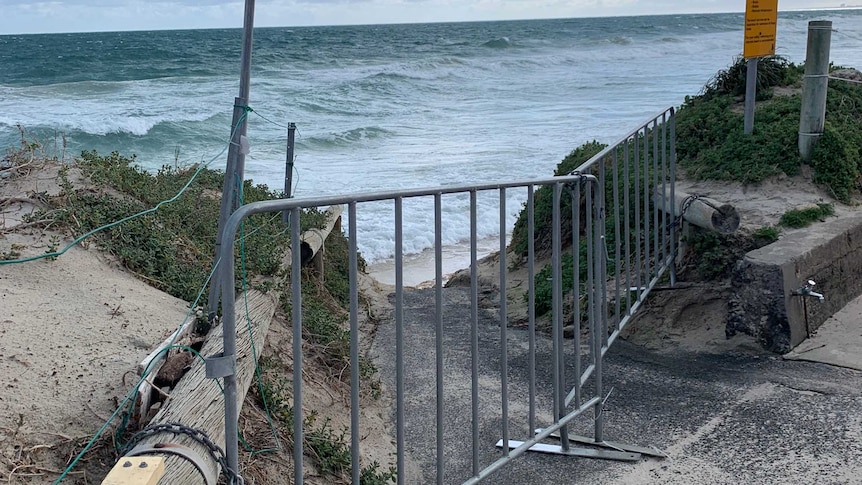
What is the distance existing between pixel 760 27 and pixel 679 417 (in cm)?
417

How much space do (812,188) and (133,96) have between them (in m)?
27.7

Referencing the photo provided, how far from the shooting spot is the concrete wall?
16.8 feet

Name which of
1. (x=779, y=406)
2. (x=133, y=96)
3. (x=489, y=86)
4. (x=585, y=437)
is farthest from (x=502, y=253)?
(x=489, y=86)

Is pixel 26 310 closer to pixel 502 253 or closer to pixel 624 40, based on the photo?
pixel 502 253

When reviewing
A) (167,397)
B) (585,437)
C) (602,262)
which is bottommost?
(585,437)

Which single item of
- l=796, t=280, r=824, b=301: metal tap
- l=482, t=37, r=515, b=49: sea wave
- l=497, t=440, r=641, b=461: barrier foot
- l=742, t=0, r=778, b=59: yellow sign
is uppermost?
l=482, t=37, r=515, b=49: sea wave

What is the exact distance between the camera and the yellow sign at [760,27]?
732cm

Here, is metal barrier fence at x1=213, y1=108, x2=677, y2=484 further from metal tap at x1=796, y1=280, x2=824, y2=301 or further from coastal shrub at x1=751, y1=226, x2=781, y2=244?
metal tap at x1=796, y1=280, x2=824, y2=301

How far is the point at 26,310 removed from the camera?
13.8 ft

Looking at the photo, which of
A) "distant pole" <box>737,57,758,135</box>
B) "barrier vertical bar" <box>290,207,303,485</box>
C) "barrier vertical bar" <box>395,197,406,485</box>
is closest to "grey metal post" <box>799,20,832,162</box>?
"distant pole" <box>737,57,758,135</box>

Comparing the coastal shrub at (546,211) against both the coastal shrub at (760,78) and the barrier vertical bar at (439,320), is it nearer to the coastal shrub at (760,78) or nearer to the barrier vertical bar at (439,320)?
the coastal shrub at (760,78)

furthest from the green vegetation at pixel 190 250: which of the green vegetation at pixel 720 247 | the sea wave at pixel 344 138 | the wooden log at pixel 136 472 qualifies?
the sea wave at pixel 344 138

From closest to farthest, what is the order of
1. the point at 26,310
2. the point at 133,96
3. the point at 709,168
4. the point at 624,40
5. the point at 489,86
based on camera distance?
the point at 26,310 < the point at 709,168 < the point at 133,96 < the point at 489,86 < the point at 624,40

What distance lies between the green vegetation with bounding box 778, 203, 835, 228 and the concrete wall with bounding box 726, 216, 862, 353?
0.26m
